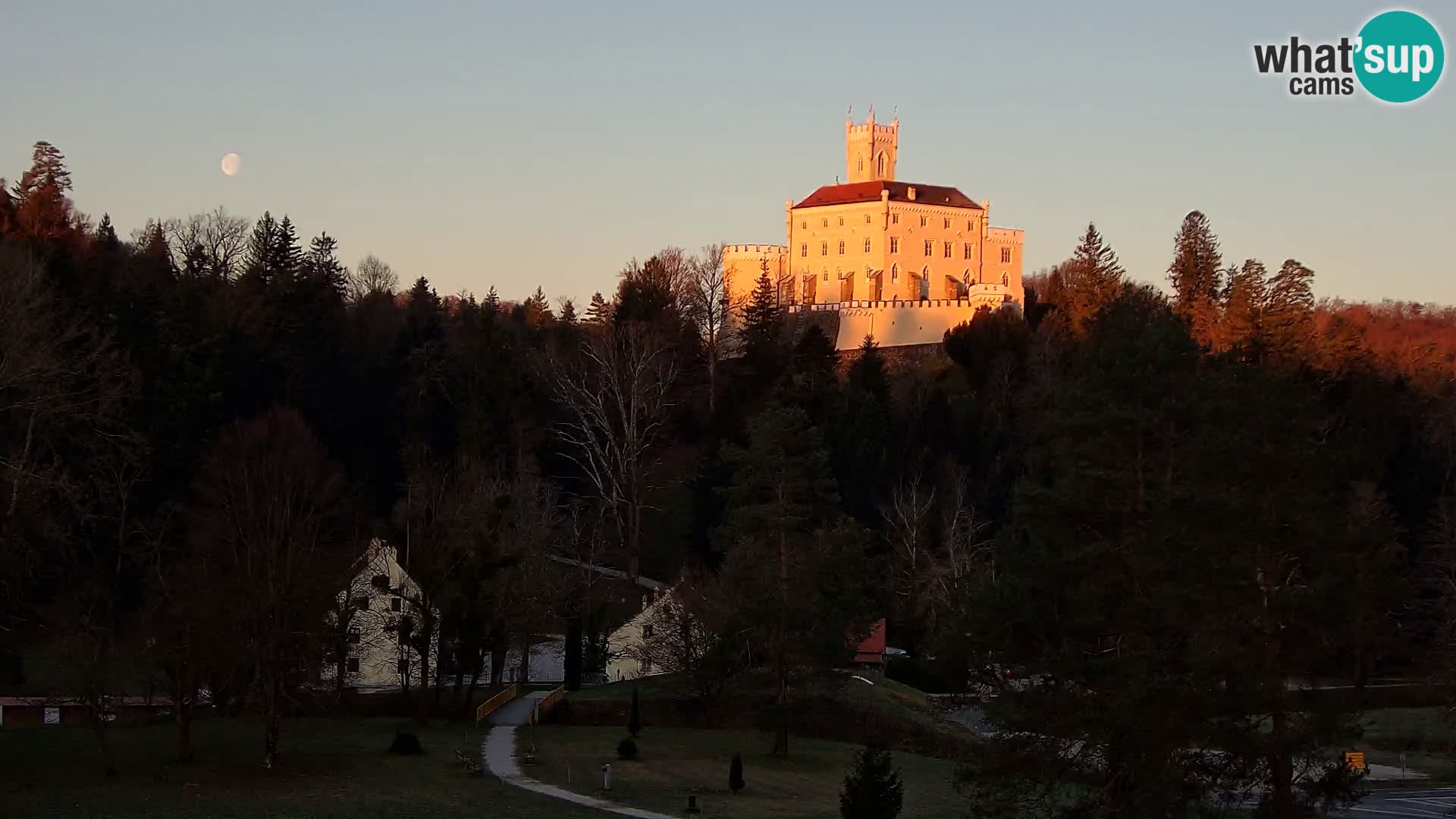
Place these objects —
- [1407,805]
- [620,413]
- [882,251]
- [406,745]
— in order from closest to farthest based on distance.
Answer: [406,745], [1407,805], [620,413], [882,251]

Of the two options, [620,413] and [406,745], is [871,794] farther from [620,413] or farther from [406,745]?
[620,413]

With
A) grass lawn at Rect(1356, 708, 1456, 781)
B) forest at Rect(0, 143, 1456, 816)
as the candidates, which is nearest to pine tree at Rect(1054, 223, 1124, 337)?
forest at Rect(0, 143, 1456, 816)

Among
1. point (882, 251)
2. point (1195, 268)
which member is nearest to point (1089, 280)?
point (1195, 268)

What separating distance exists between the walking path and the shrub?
1545mm

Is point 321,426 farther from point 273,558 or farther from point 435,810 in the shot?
point 435,810

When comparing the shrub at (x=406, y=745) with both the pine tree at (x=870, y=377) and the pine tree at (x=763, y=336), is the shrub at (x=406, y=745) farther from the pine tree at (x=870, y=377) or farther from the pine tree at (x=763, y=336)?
the pine tree at (x=763, y=336)

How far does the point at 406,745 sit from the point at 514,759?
8.55ft

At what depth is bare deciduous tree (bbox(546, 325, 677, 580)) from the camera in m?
67.9

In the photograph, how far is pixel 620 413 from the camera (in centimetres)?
7631

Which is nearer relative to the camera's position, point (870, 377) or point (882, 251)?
point (870, 377)

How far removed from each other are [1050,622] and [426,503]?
29.5m

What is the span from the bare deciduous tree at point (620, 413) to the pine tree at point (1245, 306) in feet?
83.4

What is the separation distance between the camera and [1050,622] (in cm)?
2770

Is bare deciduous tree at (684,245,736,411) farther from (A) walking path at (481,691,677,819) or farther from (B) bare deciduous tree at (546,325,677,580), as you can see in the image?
(A) walking path at (481,691,677,819)
